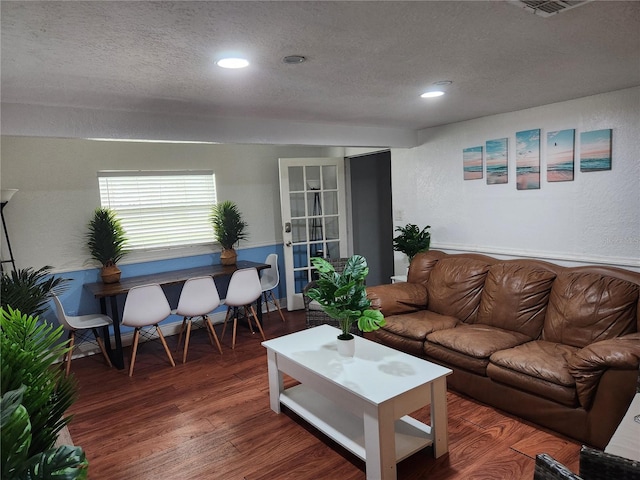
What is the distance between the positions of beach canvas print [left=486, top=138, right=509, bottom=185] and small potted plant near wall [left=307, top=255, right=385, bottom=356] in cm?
189

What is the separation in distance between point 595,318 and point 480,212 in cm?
146

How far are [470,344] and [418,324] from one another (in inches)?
21.5

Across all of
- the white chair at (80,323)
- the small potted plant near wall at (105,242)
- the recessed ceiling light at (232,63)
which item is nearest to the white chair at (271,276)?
the small potted plant near wall at (105,242)

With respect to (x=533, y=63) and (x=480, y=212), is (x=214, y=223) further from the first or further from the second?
(x=533, y=63)

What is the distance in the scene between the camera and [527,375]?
262cm

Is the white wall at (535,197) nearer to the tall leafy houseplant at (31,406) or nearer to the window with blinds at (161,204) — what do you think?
the window with blinds at (161,204)

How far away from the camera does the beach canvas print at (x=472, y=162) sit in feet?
13.0

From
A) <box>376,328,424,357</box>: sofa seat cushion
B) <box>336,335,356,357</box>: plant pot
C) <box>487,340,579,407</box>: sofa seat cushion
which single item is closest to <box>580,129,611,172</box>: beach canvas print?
<box>487,340,579,407</box>: sofa seat cushion

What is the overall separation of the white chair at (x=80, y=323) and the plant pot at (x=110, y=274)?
1.15 ft

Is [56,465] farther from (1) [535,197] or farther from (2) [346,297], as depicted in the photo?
(1) [535,197]

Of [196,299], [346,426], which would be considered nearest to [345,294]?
[346,426]

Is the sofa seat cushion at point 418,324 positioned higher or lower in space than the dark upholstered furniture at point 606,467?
lower

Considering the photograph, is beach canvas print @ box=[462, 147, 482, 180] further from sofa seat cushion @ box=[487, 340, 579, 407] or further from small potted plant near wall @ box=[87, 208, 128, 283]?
small potted plant near wall @ box=[87, 208, 128, 283]

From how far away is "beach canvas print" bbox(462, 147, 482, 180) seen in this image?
13.0 feet
